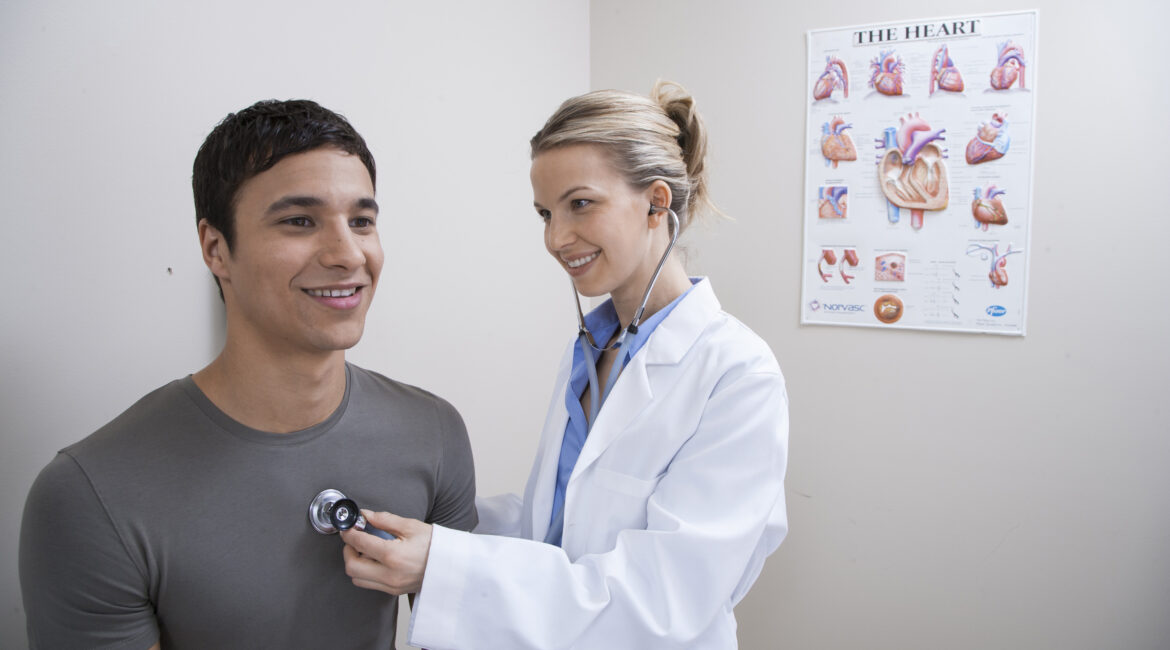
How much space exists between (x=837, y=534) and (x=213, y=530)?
71.8 inches

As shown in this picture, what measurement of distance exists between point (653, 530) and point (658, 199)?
516 millimetres

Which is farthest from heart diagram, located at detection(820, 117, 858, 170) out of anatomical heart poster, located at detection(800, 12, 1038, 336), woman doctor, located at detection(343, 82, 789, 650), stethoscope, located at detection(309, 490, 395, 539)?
stethoscope, located at detection(309, 490, 395, 539)

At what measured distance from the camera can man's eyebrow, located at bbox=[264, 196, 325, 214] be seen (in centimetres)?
84

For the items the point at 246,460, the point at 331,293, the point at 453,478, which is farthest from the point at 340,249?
the point at 453,478

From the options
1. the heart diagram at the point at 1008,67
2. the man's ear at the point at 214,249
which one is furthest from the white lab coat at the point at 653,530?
the heart diagram at the point at 1008,67

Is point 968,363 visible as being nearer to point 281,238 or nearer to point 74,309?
point 281,238

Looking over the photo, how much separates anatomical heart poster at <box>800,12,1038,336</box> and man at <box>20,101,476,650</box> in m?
1.52

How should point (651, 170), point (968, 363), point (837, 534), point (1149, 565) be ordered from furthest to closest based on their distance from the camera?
point (837, 534)
point (968, 363)
point (1149, 565)
point (651, 170)

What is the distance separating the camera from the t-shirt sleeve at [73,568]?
741mm

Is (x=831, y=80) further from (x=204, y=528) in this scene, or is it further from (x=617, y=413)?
(x=204, y=528)

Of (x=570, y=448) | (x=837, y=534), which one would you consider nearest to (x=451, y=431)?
(x=570, y=448)

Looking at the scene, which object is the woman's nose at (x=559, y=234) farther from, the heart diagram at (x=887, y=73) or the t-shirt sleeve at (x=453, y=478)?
the heart diagram at (x=887, y=73)

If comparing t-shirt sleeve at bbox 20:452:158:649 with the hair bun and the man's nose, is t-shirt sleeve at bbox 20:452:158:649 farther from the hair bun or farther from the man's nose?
the hair bun

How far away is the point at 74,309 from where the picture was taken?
3.05ft
